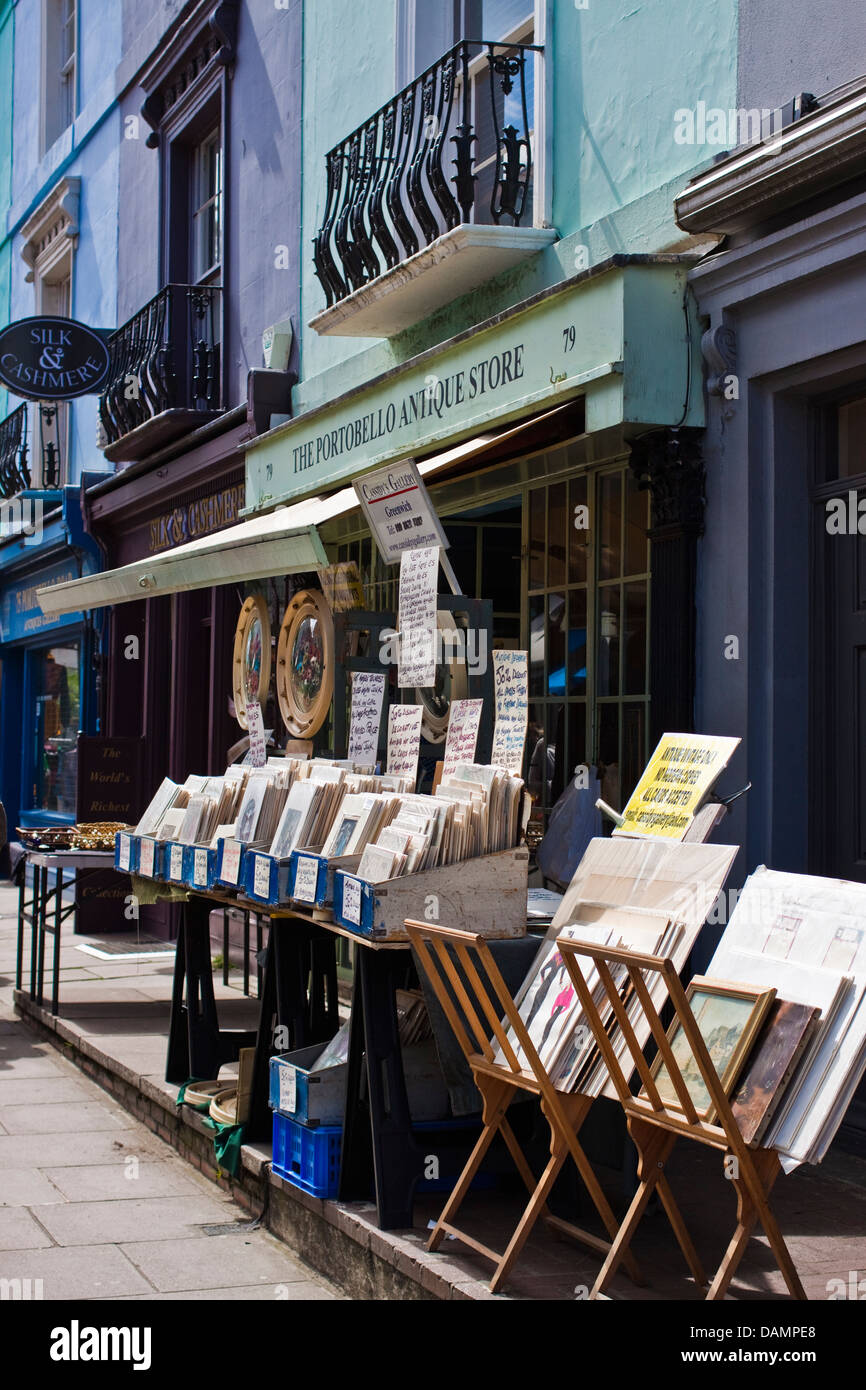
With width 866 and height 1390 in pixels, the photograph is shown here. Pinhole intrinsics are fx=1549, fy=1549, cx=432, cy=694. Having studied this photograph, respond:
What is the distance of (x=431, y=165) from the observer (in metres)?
8.31

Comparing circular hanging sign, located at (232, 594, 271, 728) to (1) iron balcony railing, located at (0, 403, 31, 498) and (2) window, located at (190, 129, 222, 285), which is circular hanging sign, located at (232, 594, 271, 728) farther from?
(1) iron balcony railing, located at (0, 403, 31, 498)

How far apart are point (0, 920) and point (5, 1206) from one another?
9905mm

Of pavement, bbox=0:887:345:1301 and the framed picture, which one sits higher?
the framed picture

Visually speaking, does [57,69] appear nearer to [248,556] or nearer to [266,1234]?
[248,556]

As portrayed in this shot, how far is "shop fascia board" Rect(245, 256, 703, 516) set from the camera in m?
6.39

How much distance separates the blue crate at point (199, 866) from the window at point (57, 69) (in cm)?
1396

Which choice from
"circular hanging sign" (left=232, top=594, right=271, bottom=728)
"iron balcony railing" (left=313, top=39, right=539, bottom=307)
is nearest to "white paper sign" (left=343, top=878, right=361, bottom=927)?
"iron balcony railing" (left=313, top=39, right=539, bottom=307)

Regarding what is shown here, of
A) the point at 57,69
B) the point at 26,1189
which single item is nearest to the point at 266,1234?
the point at 26,1189

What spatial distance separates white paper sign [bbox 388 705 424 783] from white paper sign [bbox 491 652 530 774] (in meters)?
0.35

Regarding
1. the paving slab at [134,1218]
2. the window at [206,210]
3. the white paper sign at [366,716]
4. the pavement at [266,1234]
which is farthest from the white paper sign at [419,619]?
the window at [206,210]

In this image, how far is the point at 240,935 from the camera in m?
11.9

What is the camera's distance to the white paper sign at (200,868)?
6.65 m

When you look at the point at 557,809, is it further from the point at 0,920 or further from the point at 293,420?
the point at 0,920

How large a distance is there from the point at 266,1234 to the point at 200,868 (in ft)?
5.22
